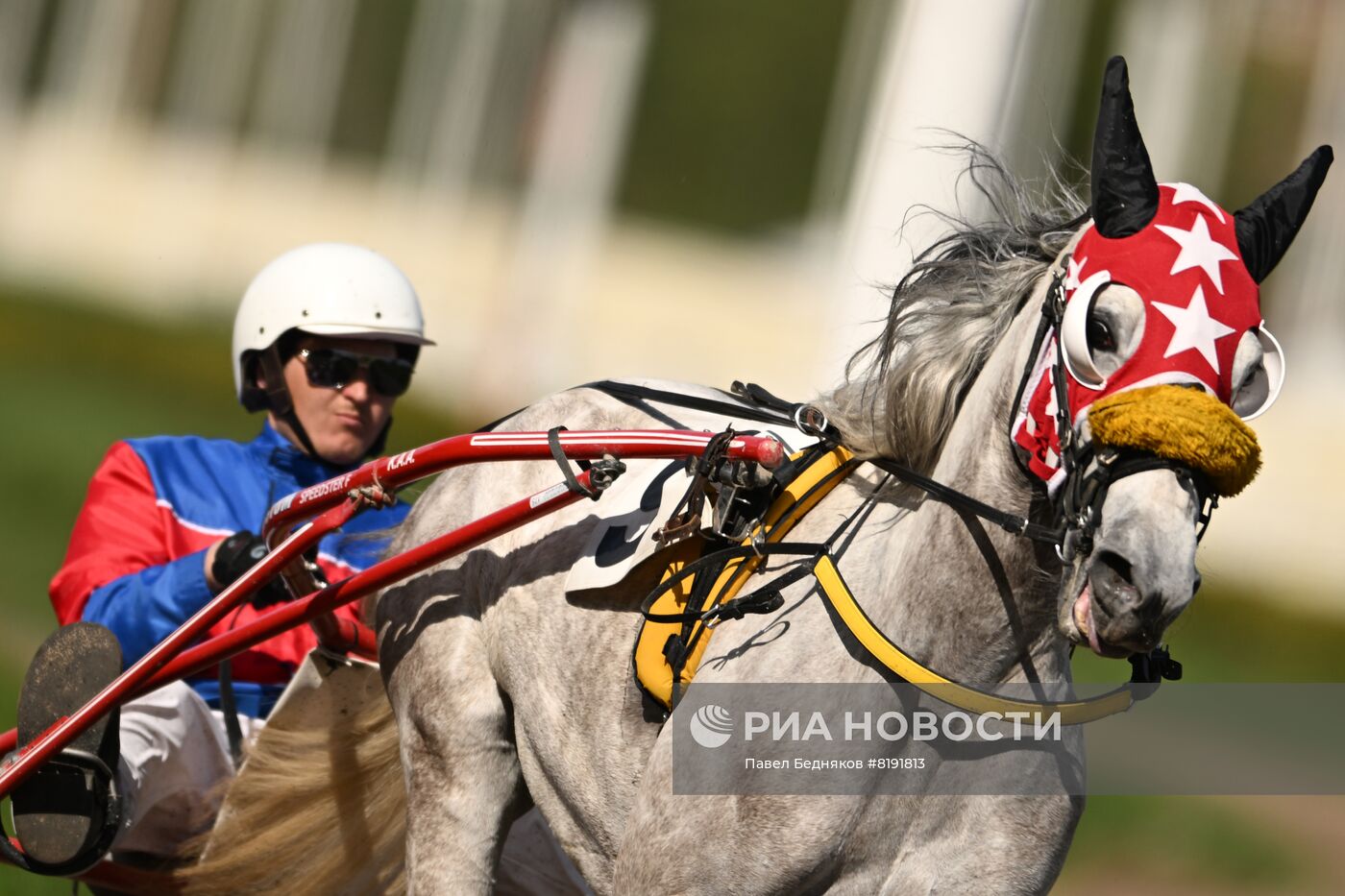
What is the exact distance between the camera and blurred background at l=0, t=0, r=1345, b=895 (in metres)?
9.98

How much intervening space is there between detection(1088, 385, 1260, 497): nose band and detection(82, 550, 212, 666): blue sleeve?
2.14m

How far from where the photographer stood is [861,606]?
241 cm

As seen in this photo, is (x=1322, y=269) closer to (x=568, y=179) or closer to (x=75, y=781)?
(x=568, y=179)

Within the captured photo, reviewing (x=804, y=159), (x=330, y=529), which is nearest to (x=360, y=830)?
(x=330, y=529)

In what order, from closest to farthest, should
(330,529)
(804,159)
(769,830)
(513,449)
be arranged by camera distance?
(769,830), (513,449), (330,529), (804,159)

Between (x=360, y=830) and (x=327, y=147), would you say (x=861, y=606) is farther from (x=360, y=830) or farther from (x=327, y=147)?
(x=327, y=147)

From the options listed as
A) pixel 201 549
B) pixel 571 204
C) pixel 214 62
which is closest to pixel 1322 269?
pixel 571 204

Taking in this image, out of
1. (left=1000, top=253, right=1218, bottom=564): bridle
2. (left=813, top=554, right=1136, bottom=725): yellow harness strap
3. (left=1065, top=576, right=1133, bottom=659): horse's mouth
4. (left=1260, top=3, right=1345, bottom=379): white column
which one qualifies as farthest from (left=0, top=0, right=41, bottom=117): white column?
(left=1065, top=576, right=1133, bottom=659): horse's mouth

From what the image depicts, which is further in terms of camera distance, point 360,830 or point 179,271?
point 179,271

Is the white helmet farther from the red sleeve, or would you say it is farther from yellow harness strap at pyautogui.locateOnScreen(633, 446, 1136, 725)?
yellow harness strap at pyautogui.locateOnScreen(633, 446, 1136, 725)

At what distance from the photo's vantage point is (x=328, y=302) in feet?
13.0

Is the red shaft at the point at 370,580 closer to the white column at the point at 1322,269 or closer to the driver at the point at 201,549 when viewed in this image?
the driver at the point at 201,549

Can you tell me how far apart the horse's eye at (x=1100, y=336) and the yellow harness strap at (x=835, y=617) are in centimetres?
52

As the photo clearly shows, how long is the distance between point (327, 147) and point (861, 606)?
1593cm
